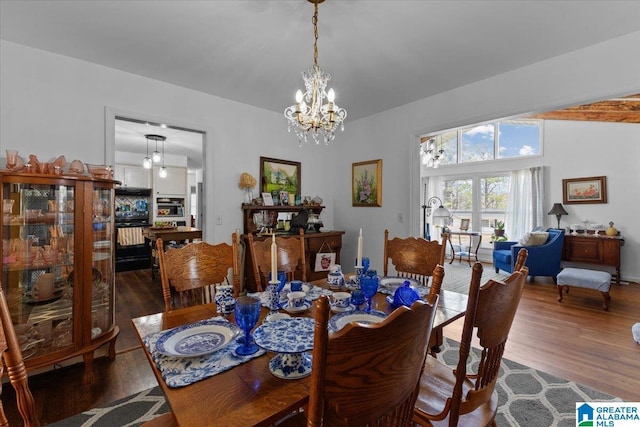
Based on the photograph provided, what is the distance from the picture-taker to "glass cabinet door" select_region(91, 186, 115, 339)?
2301 millimetres

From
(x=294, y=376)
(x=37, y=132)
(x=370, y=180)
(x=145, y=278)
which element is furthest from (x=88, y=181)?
(x=145, y=278)

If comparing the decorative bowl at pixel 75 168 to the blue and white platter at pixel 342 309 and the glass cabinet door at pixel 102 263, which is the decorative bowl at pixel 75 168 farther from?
the blue and white platter at pixel 342 309

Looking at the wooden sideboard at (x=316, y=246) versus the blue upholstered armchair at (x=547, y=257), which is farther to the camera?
the blue upholstered armchair at (x=547, y=257)

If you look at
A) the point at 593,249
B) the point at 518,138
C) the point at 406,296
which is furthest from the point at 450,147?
the point at 406,296

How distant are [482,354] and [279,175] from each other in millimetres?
3251

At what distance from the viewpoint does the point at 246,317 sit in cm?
103

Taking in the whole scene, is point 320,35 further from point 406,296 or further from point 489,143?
point 489,143

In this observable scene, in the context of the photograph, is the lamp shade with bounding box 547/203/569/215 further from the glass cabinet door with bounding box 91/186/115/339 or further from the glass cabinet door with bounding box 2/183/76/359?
the glass cabinet door with bounding box 2/183/76/359

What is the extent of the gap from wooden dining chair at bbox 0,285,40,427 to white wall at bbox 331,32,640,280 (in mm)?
3325

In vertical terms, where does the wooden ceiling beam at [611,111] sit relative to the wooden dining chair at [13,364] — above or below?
above

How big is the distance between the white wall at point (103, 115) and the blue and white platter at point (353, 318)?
2.42 metres

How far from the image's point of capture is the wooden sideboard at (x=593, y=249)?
4.88m

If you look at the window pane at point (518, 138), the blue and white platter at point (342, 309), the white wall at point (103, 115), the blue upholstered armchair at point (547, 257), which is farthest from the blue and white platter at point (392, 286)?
the window pane at point (518, 138)

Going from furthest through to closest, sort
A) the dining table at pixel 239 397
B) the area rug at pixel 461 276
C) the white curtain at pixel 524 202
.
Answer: the white curtain at pixel 524 202, the area rug at pixel 461 276, the dining table at pixel 239 397
